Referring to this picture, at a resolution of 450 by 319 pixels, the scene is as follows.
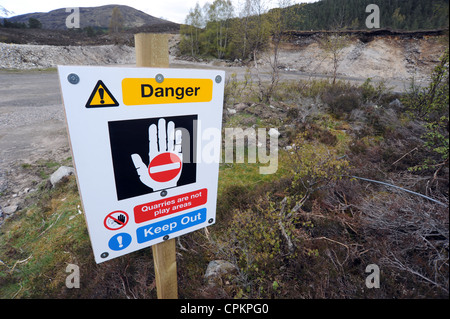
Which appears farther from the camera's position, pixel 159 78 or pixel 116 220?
pixel 116 220

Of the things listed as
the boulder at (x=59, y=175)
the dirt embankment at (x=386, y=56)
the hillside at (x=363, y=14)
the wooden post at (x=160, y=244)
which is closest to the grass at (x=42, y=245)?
the boulder at (x=59, y=175)

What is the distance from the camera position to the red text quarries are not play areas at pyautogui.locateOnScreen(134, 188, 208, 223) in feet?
4.53

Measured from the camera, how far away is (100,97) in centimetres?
107

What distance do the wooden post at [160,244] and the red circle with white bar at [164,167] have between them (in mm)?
484

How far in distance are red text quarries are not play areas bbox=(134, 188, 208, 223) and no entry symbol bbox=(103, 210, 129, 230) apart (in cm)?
6

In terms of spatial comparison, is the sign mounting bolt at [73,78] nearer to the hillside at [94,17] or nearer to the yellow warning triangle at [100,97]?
the yellow warning triangle at [100,97]

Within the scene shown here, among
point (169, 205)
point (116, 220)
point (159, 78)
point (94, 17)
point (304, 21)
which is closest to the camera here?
point (159, 78)

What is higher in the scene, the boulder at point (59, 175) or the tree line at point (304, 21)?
the tree line at point (304, 21)

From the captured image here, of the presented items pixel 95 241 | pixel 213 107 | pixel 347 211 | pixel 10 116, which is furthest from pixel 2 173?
pixel 347 211

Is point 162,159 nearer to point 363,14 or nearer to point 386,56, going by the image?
point 386,56

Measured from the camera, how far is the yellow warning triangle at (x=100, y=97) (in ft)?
3.46

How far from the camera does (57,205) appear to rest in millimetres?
4008

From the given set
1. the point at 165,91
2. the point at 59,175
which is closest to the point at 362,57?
the point at 59,175

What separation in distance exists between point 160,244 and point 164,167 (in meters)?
0.56
